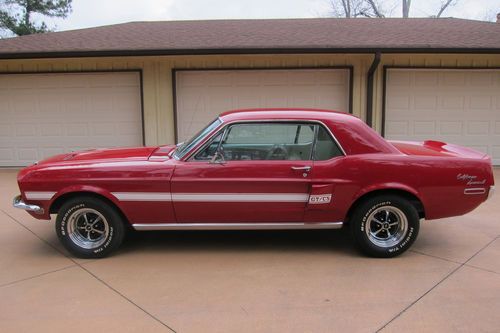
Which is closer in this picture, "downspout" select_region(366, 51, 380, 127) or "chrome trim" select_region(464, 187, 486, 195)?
"chrome trim" select_region(464, 187, 486, 195)

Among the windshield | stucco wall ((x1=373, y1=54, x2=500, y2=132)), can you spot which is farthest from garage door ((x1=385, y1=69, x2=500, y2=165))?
the windshield

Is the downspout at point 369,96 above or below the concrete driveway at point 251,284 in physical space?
above

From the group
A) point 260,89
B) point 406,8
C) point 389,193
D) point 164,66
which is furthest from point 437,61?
point 406,8

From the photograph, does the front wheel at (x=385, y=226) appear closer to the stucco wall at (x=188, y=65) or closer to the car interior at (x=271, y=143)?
the car interior at (x=271, y=143)

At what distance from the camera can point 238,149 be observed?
15.0 feet

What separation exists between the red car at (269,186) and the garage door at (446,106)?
5901mm

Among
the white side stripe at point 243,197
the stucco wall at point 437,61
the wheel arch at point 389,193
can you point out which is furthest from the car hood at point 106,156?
the stucco wall at point 437,61

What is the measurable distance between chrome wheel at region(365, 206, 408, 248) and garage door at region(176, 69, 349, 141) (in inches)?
234

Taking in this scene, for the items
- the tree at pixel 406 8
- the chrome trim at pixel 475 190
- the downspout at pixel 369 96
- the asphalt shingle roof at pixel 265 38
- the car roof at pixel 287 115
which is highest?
the tree at pixel 406 8

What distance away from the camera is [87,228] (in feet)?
15.1

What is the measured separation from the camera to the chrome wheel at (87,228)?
4539 mm

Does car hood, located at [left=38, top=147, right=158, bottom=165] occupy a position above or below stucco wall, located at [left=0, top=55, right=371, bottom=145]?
below

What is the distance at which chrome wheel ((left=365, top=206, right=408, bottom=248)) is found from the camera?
14.7ft

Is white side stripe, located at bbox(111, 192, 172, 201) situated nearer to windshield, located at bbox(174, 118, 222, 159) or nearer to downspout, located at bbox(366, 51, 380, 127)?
windshield, located at bbox(174, 118, 222, 159)
